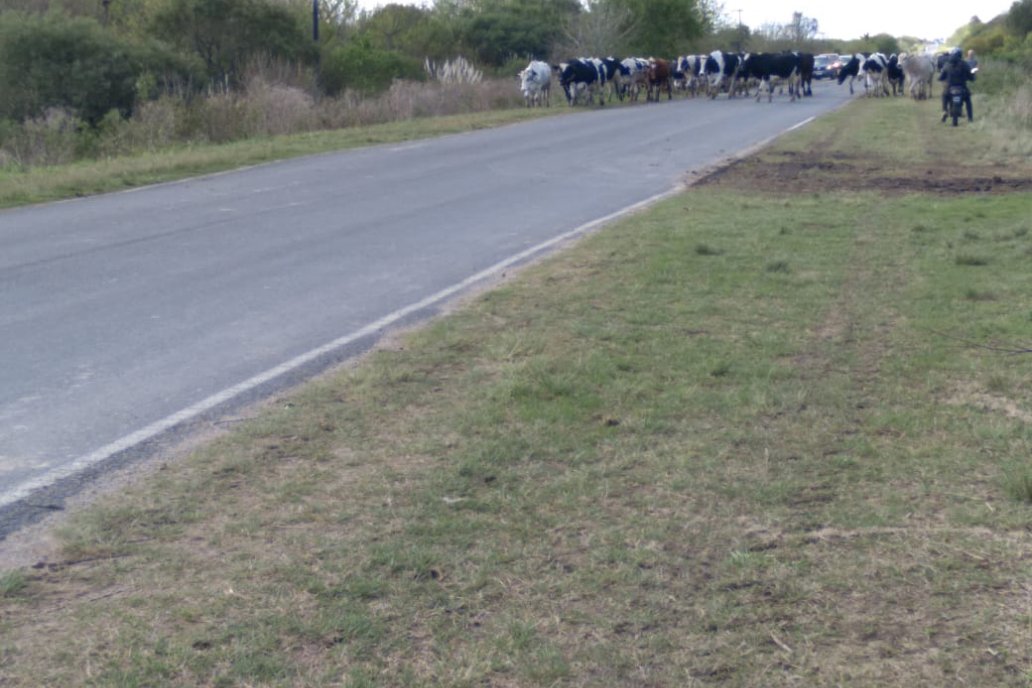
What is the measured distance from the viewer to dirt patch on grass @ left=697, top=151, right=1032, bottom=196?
17688mm

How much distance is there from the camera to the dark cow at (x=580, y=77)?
44.9 metres

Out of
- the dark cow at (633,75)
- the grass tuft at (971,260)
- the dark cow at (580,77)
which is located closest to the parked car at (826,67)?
the dark cow at (633,75)

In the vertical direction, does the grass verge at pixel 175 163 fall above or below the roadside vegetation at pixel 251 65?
below

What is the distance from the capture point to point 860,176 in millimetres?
19328

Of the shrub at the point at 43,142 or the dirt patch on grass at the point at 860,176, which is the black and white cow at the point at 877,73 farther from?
the shrub at the point at 43,142

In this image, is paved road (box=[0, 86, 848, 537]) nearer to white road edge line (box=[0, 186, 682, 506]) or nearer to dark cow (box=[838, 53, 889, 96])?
white road edge line (box=[0, 186, 682, 506])

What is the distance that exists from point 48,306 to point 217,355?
2.28 m

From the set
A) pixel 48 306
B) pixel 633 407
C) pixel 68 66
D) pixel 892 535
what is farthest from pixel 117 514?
pixel 68 66

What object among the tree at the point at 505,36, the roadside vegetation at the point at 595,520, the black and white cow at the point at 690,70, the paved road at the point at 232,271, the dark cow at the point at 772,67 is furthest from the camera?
the tree at the point at 505,36

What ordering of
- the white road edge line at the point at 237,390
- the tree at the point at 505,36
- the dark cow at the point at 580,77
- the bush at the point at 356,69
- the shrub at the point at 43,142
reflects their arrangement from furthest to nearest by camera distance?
1. the tree at the point at 505,36
2. the bush at the point at 356,69
3. the dark cow at the point at 580,77
4. the shrub at the point at 43,142
5. the white road edge line at the point at 237,390

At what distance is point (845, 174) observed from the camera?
19609 millimetres

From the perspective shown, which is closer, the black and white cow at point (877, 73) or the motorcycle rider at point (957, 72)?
the motorcycle rider at point (957, 72)

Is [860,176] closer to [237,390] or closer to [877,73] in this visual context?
Answer: [237,390]

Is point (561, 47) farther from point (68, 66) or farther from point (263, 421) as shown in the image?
point (263, 421)
